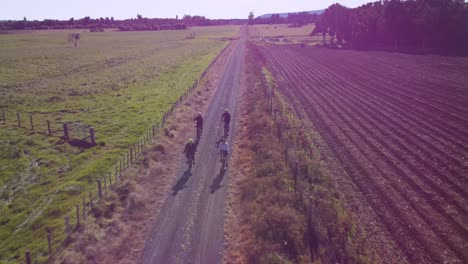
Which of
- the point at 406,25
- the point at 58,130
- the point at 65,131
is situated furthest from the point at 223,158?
the point at 406,25

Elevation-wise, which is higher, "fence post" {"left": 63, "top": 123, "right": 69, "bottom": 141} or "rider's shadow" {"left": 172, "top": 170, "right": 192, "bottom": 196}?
"fence post" {"left": 63, "top": 123, "right": 69, "bottom": 141}

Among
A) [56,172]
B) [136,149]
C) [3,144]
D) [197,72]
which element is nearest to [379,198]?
[136,149]

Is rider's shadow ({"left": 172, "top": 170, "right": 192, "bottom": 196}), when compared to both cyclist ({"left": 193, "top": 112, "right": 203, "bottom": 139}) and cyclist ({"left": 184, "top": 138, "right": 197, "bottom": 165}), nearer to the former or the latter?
cyclist ({"left": 184, "top": 138, "right": 197, "bottom": 165})

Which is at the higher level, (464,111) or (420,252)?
(464,111)

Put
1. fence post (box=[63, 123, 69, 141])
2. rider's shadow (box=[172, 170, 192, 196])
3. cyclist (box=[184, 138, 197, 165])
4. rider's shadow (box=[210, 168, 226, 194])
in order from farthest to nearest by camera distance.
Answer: fence post (box=[63, 123, 69, 141])
cyclist (box=[184, 138, 197, 165])
rider's shadow (box=[210, 168, 226, 194])
rider's shadow (box=[172, 170, 192, 196])

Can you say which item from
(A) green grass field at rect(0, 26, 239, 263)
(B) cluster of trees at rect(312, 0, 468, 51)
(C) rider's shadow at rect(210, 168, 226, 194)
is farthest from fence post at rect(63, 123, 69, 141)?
(B) cluster of trees at rect(312, 0, 468, 51)

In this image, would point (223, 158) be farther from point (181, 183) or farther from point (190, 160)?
point (181, 183)

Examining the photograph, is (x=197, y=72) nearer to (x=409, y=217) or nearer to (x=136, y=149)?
(x=136, y=149)
